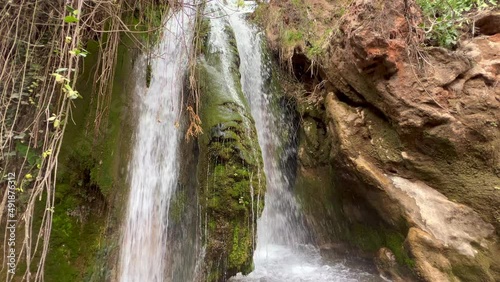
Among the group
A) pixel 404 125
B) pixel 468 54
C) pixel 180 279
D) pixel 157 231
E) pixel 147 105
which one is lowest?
pixel 180 279

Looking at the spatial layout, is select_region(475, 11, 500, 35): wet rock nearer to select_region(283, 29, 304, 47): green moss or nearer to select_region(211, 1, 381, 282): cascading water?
select_region(283, 29, 304, 47): green moss

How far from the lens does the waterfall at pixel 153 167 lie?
3611mm

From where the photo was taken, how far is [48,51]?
9.91 ft

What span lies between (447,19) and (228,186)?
11.2ft

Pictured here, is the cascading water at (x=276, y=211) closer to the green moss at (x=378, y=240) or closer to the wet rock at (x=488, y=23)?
the green moss at (x=378, y=240)

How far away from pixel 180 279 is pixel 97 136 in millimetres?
1814

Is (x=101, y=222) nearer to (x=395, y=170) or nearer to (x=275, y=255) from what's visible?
(x=275, y=255)

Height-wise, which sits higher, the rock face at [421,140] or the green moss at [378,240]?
the rock face at [421,140]

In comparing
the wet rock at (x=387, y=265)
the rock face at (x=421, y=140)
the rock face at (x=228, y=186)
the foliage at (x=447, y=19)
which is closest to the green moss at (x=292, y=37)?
the rock face at (x=421, y=140)

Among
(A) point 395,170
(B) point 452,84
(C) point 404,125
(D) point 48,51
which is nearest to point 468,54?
(B) point 452,84

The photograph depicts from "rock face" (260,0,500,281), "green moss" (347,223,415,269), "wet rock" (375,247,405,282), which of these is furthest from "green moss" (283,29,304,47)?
"wet rock" (375,247,405,282)

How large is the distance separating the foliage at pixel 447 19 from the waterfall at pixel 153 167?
3032 millimetres

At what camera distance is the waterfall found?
11.8 feet

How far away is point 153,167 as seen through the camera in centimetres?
395
